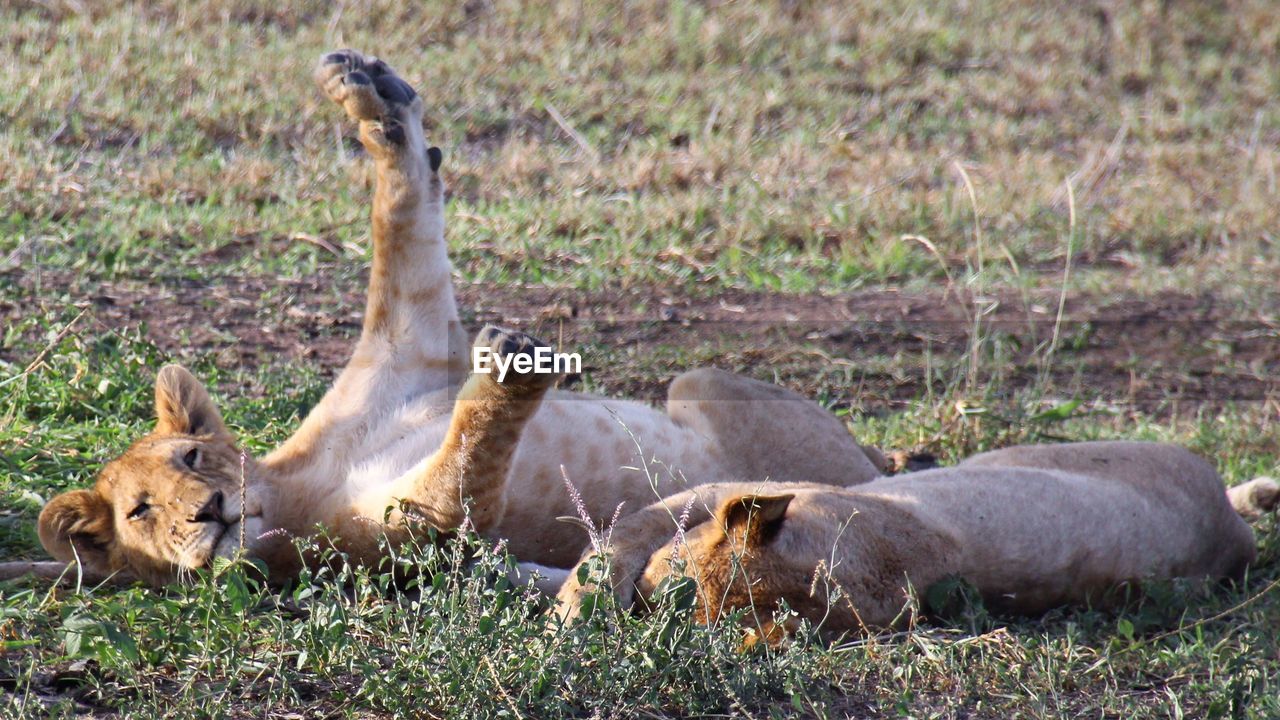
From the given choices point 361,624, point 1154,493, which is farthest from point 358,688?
point 1154,493

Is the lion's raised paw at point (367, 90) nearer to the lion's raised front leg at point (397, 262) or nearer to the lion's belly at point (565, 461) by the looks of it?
the lion's raised front leg at point (397, 262)

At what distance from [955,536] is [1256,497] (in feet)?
5.42

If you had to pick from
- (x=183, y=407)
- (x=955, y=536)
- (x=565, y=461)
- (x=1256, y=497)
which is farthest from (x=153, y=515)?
(x=1256, y=497)

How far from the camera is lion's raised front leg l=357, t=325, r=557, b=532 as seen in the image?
3.39m

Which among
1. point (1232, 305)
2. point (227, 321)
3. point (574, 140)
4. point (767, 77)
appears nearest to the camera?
point (227, 321)

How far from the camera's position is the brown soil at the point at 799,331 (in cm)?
573

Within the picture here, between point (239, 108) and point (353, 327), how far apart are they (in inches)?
117

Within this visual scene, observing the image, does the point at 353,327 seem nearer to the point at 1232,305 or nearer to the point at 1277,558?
the point at 1277,558

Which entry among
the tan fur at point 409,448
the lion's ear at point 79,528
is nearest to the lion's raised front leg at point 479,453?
the tan fur at point 409,448

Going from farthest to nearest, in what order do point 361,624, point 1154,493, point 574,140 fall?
point 574,140 → point 1154,493 → point 361,624

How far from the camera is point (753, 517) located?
3152mm

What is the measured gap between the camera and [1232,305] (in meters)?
7.44

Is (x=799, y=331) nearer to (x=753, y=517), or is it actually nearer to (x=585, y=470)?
(x=585, y=470)

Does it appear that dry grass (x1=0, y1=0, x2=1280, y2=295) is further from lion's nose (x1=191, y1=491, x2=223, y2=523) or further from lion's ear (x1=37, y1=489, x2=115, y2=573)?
lion's nose (x1=191, y1=491, x2=223, y2=523)
